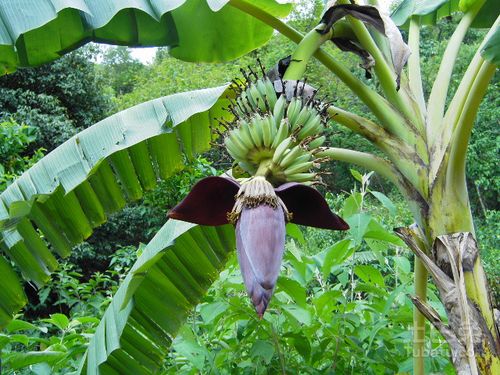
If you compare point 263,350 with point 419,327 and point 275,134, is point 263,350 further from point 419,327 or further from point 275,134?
point 275,134

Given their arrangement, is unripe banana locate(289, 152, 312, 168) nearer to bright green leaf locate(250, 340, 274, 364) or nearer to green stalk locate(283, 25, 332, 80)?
green stalk locate(283, 25, 332, 80)

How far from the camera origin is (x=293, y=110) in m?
0.70

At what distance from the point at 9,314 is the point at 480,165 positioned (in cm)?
793

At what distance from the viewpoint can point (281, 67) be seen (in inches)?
31.7

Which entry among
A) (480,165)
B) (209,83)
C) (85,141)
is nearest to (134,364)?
(85,141)

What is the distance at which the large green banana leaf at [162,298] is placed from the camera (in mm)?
1173

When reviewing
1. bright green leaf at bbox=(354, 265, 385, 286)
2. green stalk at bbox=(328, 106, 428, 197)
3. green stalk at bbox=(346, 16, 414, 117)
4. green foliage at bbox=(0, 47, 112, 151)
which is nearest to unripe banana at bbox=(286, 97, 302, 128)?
green stalk at bbox=(328, 106, 428, 197)

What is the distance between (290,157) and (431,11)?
81 cm

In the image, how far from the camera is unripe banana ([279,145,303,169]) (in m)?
0.65

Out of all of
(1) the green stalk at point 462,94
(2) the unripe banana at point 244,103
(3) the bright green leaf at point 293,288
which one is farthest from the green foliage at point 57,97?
(2) the unripe banana at point 244,103

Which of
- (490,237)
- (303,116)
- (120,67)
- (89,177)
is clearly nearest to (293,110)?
(303,116)

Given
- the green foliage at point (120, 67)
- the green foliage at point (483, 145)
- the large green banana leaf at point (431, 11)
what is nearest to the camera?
the large green banana leaf at point (431, 11)

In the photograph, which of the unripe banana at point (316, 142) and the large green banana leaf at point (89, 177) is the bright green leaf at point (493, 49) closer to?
the unripe banana at point (316, 142)

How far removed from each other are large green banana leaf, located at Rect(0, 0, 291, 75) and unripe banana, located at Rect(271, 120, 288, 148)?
1.18ft
